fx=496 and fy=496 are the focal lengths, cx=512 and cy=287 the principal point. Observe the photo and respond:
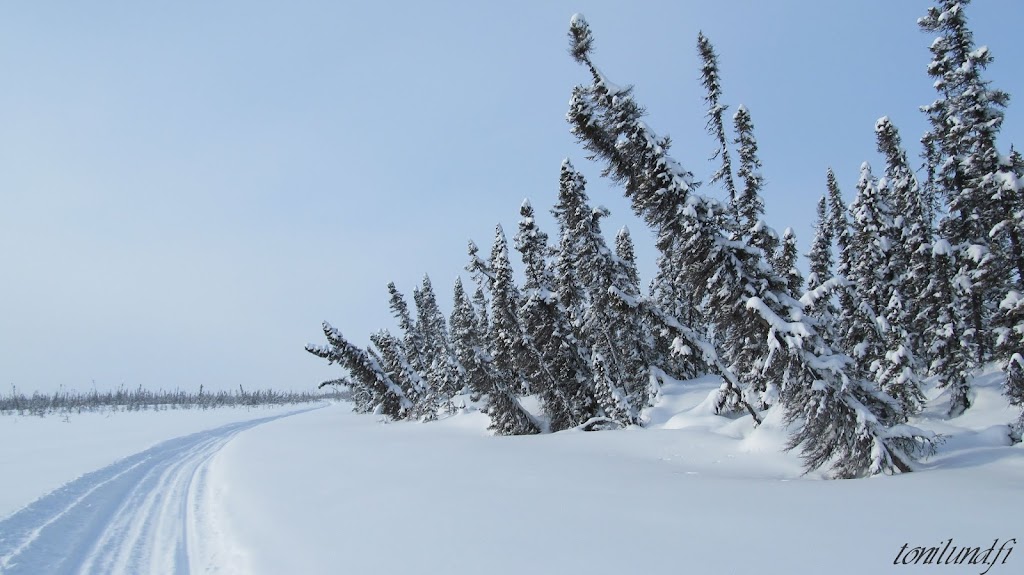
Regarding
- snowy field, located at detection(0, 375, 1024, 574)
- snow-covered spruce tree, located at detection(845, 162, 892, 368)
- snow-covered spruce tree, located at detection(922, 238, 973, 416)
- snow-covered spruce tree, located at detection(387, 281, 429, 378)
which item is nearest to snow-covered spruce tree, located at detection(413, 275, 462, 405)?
snow-covered spruce tree, located at detection(387, 281, 429, 378)

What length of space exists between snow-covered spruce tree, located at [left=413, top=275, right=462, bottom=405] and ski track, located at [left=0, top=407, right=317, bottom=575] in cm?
2532

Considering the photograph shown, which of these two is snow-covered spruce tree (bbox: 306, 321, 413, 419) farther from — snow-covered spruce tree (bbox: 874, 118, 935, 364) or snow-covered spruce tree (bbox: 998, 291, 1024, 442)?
snow-covered spruce tree (bbox: 998, 291, 1024, 442)

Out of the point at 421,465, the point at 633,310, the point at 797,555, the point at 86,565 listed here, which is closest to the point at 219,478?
the point at 421,465

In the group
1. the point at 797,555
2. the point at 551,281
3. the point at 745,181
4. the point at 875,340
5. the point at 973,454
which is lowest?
the point at 973,454

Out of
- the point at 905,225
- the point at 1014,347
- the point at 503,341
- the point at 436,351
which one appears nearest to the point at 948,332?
the point at 905,225

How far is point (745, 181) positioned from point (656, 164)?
11.1m

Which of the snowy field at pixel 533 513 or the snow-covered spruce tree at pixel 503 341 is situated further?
the snow-covered spruce tree at pixel 503 341

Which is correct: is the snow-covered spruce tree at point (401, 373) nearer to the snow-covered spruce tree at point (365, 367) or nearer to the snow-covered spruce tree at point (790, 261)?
the snow-covered spruce tree at point (365, 367)

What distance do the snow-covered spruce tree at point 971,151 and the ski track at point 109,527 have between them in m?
23.9

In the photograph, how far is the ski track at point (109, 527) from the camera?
25.5 feet

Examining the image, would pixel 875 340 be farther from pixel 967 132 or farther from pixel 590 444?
pixel 590 444

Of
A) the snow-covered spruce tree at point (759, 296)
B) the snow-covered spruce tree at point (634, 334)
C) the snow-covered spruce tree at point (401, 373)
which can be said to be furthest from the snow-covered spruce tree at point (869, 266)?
the snow-covered spruce tree at point (401, 373)

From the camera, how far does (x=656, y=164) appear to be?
47.2 ft

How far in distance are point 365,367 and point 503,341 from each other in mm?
20572
